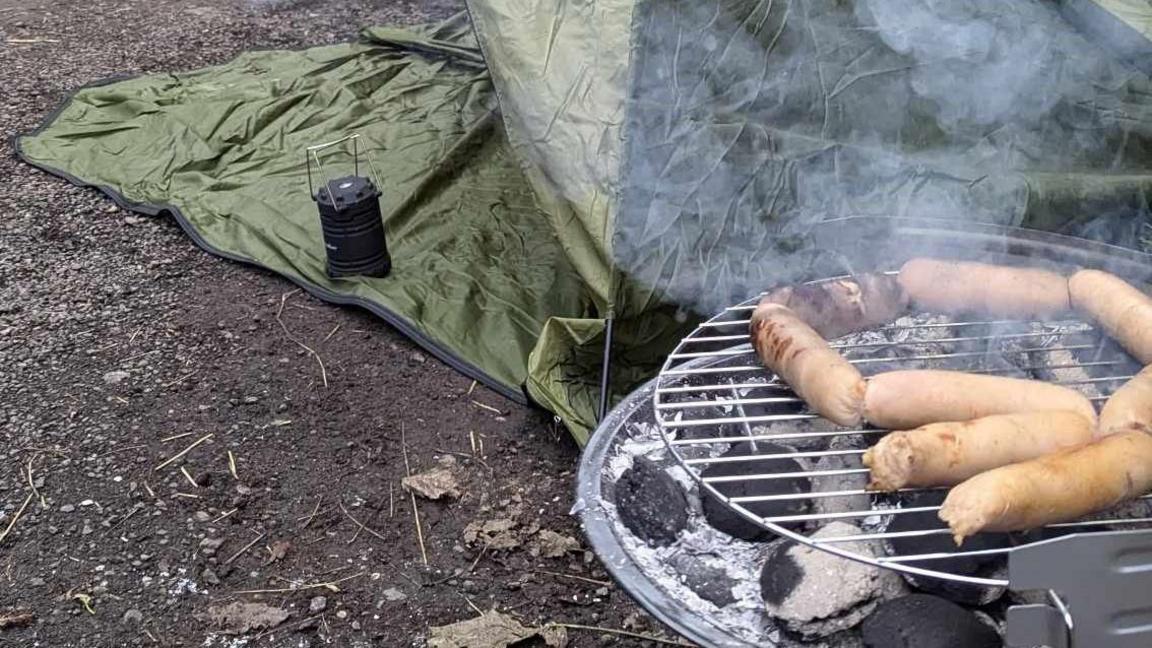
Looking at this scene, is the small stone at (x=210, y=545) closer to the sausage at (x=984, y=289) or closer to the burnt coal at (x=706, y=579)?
the burnt coal at (x=706, y=579)

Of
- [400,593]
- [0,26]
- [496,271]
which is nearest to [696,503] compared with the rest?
[400,593]

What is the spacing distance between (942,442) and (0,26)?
6566 mm

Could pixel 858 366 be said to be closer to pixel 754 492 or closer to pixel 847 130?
pixel 754 492

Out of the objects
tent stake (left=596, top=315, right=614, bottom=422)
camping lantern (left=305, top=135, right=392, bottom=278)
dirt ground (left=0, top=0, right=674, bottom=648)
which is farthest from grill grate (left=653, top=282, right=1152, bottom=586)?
camping lantern (left=305, top=135, right=392, bottom=278)

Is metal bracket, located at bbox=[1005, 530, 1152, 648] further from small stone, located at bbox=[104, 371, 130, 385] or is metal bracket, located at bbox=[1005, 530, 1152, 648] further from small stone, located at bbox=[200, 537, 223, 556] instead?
small stone, located at bbox=[104, 371, 130, 385]

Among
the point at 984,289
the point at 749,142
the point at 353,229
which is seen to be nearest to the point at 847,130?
the point at 749,142

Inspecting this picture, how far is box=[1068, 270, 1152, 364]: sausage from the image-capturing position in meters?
1.84

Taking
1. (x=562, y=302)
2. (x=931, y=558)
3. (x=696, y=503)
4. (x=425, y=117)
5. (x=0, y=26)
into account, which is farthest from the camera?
(x=0, y=26)

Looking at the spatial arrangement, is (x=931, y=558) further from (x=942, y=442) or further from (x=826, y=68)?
(x=826, y=68)

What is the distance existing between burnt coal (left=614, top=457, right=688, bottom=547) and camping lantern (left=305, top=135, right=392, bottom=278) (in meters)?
2.01

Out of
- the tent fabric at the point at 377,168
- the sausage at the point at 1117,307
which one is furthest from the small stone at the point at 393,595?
the sausage at the point at 1117,307

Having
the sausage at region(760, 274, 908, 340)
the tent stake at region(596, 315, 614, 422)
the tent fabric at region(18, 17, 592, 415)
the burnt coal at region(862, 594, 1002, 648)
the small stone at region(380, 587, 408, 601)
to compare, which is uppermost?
the sausage at region(760, 274, 908, 340)

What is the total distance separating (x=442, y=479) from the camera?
9.58ft

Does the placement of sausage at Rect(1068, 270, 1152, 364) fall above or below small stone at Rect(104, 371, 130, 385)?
above
